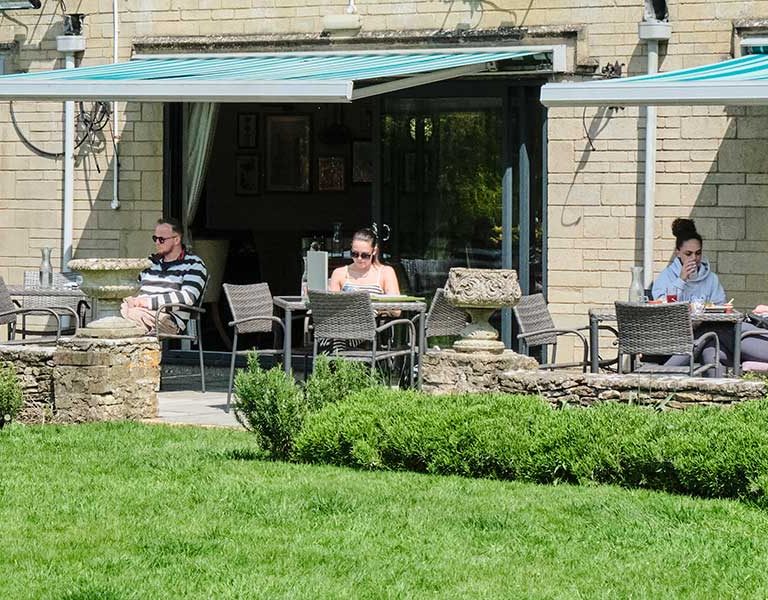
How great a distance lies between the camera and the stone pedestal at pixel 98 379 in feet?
Result: 33.4

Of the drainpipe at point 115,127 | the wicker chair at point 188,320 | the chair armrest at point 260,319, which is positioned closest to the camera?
the chair armrest at point 260,319

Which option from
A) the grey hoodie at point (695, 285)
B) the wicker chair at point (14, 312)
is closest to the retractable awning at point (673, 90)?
the grey hoodie at point (695, 285)

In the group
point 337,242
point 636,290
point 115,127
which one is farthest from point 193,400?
point 337,242

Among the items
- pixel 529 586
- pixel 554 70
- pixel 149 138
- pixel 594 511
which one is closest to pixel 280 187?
pixel 149 138

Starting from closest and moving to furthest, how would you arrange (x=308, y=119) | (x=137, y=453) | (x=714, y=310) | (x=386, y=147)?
1. (x=137, y=453)
2. (x=714, y=310)
3. (x=386, y=147)
4. (x=308, y=119)

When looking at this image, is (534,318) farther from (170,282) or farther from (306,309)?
(170,282)

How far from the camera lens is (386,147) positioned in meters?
13.8

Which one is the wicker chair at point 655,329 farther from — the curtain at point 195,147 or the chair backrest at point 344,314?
the curtain at point 195,147

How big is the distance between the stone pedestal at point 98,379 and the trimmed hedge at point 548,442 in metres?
2.13

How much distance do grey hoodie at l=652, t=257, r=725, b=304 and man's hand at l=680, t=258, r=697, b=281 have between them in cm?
3

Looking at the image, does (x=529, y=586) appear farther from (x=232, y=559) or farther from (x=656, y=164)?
(x=656, y=164)

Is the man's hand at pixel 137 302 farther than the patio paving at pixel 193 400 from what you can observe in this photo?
Yes

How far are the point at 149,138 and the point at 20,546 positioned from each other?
26.5 ft

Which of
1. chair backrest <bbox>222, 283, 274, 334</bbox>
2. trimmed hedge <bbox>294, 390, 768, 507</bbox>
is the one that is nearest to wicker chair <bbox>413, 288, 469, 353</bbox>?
chair backrest <bbox>222, 283, 274, 334</bbox>
